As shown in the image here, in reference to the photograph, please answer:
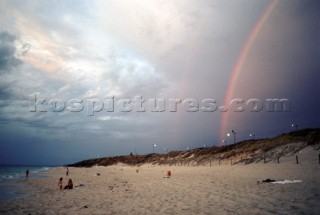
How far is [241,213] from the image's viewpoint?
32.5 ft

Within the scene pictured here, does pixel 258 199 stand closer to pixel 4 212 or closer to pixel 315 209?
pixel 315 209

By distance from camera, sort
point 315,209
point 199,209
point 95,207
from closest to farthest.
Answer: point 315,209 → point 199,209 → point 95,207

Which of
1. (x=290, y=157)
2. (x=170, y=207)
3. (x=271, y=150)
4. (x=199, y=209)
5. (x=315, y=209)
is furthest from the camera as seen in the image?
(x=271, y=150)

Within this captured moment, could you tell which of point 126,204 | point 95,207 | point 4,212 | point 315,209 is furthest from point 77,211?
point 315,209

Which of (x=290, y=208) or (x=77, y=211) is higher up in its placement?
(x=290, y=208)

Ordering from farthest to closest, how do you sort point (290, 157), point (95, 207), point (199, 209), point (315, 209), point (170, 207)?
point (290, 157), point (95, 207), point (170, 207), point (199, 209), point (315, 209)

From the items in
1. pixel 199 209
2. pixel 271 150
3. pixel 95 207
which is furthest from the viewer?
pixel 271 150

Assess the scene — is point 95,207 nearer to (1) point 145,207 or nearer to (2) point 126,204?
(2) point 126,204

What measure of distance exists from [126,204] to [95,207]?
65.7 inches

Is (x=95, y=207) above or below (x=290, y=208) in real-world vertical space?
below

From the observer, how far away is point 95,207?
13.3 m

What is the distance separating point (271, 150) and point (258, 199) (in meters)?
38.3

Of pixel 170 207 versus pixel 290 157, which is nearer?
pixel 170 207

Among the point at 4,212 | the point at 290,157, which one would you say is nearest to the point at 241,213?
the point at 4,212
